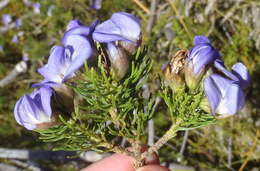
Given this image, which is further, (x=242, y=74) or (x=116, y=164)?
(x=116, y=164)

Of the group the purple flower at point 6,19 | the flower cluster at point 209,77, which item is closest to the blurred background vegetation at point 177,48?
the purple flower at point 6,19

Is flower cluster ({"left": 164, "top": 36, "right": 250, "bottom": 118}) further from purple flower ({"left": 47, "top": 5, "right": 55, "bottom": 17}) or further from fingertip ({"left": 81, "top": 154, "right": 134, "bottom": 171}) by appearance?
purple flower ({"left": 47, "top": 5, "right": 55, "bottom": 17})

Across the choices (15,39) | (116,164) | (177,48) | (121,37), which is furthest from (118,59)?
(15,39)

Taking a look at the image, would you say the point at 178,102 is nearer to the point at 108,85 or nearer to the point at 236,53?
the point at 108,85

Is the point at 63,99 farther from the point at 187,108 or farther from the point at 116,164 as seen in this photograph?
the point at 116,164

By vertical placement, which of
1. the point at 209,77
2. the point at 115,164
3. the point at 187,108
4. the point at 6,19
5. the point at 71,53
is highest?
the point at 6,19

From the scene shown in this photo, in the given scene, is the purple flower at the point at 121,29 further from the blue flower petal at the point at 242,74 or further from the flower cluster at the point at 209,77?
the blue flower petal at the point at 242,74

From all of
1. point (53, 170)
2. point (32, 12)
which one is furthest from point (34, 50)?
point (53, 170)

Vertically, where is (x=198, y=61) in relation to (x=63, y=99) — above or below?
above

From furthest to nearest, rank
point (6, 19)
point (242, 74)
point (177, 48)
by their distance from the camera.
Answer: point (6, 19) < point (177, 48) < point (242, 74)
